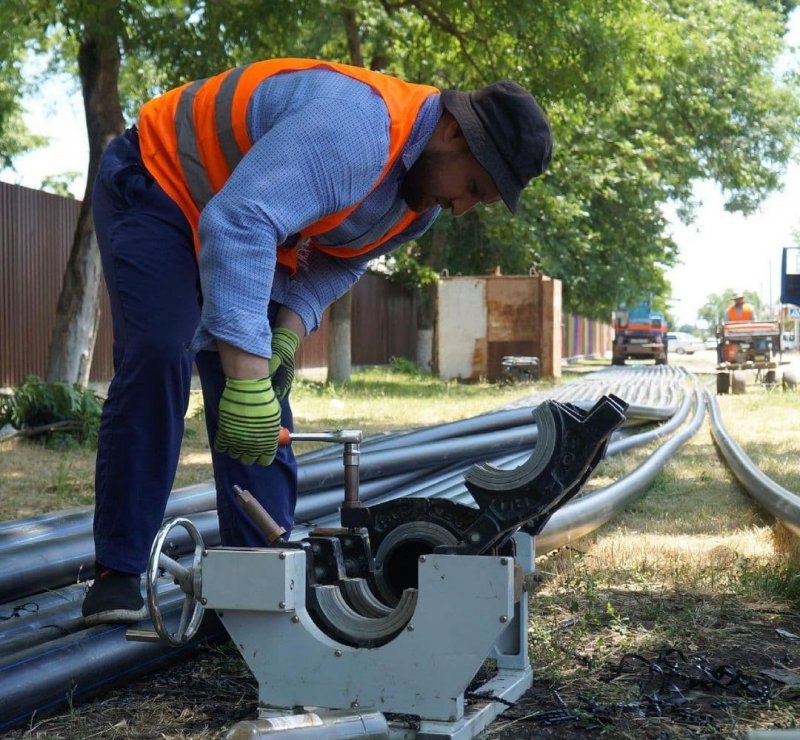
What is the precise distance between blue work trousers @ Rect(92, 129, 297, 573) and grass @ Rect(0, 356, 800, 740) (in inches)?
15.7

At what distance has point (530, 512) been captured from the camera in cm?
212

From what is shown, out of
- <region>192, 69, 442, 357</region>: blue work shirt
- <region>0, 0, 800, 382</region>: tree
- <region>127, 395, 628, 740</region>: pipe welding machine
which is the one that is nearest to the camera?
<region>127, 395, 628, 740</region>: pipe welding machine

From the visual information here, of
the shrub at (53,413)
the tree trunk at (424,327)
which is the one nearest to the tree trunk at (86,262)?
the shrub at (53,413)

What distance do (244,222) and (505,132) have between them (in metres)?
0.59

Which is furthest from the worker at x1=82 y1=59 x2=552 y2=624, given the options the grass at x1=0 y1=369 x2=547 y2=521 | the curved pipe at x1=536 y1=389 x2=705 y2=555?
the grass at x1=0 y1=369 x2=547 y2=521

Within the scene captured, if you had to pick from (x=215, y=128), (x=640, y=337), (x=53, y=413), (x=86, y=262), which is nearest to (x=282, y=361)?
(x=215, y=128)

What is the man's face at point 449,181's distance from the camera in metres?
2.37

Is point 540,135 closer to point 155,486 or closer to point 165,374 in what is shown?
point 165,374

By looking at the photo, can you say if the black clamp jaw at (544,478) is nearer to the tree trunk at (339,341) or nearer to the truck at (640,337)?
the tree trunk at (339,341)

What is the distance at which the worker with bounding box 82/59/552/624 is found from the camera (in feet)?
6.99

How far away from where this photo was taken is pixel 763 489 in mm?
4711

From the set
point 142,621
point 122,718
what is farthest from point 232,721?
point 142,621

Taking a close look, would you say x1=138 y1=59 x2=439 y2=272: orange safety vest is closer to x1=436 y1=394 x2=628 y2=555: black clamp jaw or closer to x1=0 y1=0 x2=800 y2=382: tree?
x1=436 y1=394 x2=628 y2=555: black clamp jaw

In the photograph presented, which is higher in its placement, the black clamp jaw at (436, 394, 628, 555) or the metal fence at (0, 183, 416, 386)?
the metal fence at (0, 183, 416, 386)
